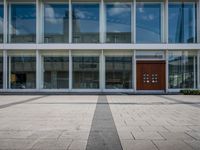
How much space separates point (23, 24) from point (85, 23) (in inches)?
198

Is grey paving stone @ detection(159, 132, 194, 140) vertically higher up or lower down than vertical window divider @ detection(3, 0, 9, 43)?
lower down

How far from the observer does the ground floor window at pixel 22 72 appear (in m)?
22.9

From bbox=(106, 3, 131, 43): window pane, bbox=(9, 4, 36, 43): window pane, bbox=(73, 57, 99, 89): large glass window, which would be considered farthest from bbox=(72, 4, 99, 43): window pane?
bbox=(9, 4, 36, 43): window pane

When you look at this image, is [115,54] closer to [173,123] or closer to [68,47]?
[68,47]

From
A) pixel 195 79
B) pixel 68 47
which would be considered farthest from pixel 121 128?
pixel 195 79

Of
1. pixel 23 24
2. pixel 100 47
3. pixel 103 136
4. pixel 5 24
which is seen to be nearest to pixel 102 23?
pixel 100 47

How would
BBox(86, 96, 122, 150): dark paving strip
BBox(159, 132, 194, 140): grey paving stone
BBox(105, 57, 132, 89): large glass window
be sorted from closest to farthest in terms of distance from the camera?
BBox(86, 96, 122, 150): dark paving strip
BBox(159, 132, 194, 140): grey paving stone
BBox(105, 57, 132, 89): large glass window

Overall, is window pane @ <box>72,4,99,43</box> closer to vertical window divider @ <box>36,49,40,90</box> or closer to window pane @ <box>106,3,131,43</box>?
window pane @ <box>106,3,131,43</box>

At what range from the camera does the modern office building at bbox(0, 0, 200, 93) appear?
22.8m

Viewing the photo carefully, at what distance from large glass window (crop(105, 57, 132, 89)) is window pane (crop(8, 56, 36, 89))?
5.89 meters

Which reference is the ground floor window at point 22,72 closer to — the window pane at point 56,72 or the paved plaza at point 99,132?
the window pane at point 56,72

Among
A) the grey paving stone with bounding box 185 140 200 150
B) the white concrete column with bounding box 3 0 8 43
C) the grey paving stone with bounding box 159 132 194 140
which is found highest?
the white concrete column with bounding box 3 0 8 43

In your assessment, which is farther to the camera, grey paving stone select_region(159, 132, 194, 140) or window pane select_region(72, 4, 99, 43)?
window pane select_region(72, 4, 99, 43)

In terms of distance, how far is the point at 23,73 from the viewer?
23.0 metres
